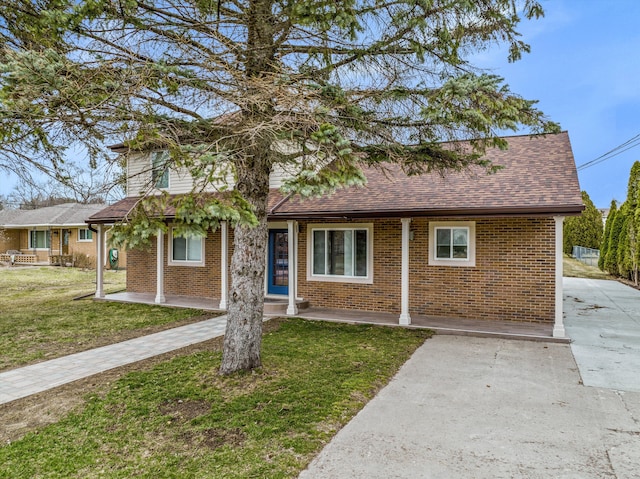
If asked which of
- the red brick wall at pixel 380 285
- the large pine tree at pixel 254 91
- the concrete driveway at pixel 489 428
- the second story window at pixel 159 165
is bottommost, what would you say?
the concrete driveway at pixel 489 428

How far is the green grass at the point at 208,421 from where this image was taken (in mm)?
3334

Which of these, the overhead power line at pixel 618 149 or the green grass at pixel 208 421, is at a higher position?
the overhead power line at pixel 618 149

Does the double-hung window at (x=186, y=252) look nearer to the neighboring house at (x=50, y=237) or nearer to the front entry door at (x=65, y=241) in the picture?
the neighboring house at (x=50, y=237)

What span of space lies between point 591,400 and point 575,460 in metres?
1.66

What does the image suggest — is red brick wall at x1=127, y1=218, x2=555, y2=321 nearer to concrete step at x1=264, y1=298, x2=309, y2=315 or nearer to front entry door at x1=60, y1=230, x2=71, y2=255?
concrete step at x1=264, y1=298, x2=309, y2=315

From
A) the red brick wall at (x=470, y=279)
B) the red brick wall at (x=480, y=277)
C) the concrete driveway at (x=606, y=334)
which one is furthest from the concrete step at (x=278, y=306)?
the concrete driveway at (x=606, y=334)

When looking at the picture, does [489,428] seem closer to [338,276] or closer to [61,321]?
[338,276]

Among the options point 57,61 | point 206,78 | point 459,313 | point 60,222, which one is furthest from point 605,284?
point 60,222

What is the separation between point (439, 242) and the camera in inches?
376

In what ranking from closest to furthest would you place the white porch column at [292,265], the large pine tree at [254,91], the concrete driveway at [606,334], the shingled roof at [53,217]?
the large pine tree at [254,91] < the concrete driveway at [606,334] < the white porch column at [292,265] < the shingled roof at [53,217]

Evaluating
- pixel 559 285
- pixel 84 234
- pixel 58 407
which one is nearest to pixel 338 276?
pixel 559 285

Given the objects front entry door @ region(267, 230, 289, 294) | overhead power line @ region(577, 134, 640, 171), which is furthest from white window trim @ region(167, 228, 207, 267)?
overhead power line @ region(577, 134, 640, 171)

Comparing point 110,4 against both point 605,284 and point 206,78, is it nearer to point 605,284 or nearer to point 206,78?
point 206,78

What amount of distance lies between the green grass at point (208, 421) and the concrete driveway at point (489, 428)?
339 mm
